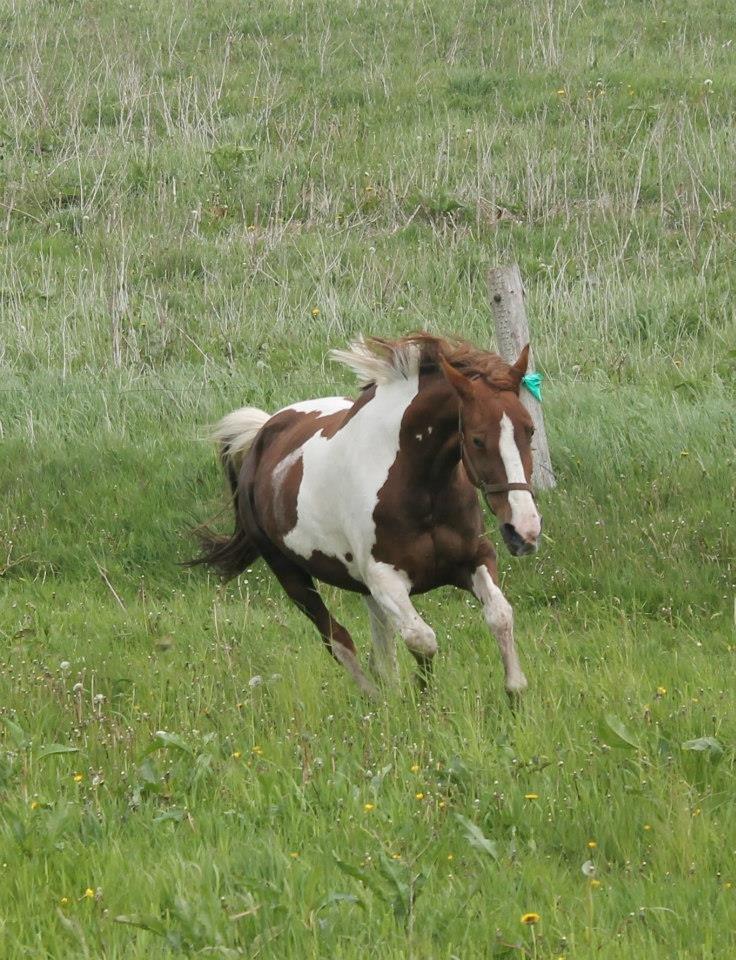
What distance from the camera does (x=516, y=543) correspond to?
4.99 m

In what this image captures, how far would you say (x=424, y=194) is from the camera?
1499cm

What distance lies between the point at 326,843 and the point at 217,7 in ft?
70.9

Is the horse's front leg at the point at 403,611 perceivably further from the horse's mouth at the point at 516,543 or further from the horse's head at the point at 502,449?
the horse's mouth at the point at 516,543

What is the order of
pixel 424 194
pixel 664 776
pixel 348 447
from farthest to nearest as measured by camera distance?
1. pixel 424 194
2. pixel 348 447
3. pixel 664 776

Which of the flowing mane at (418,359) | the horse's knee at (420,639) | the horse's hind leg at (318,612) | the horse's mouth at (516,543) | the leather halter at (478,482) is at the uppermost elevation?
the flowing mane at (418,359)

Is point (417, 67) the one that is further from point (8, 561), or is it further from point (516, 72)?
point (8, 561)

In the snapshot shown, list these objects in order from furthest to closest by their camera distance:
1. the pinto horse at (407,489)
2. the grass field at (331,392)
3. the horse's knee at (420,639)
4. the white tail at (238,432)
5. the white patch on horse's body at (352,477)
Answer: the white tail at (238,432) < the white patch on horse's body at (352,477) < the horse's knee at (420,639) < the pinto horse at (407,489) < the grass field at (331,392)

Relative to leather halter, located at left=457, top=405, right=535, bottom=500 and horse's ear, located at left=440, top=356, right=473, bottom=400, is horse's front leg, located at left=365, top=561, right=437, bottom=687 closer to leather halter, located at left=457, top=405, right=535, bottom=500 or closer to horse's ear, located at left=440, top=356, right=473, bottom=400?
leather halter, located at left=457, top=405, right=535, bottom=500

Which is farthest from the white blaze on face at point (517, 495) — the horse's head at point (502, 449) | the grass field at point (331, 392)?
the grass field at point (331, 392)

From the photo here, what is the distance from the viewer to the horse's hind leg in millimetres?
6482

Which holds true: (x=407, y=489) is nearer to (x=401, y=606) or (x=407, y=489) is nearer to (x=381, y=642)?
(x=401, y=606)

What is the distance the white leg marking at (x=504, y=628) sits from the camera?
5.48 meters

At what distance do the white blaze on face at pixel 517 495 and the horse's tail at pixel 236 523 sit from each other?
287 centimetres

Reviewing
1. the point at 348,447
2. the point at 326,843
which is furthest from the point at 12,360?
the point at 326,843
